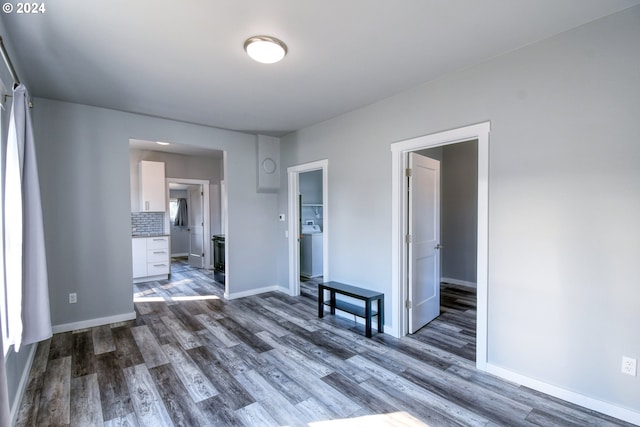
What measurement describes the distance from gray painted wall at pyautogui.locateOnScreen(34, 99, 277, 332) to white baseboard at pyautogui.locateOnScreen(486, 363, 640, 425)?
4.19 meters

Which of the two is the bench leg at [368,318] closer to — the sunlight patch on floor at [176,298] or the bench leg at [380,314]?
the bench leg at [380,314]

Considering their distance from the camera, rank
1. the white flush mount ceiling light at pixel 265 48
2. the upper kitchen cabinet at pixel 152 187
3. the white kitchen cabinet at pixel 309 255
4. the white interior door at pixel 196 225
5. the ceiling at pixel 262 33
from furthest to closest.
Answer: the white interior door at pixel 196 225 < the white kitchen cabinet at pixel 309 255 < the upper kitchen cabinet at pixel 152 187 < the white flush mount ceiling light at pixel 265 48 < the ceiling at pixel 262 33

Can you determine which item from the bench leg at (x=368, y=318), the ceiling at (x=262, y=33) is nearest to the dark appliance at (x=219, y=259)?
the ceiling at (x=262, y=33)

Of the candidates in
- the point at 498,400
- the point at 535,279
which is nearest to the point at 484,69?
the point at 535,279

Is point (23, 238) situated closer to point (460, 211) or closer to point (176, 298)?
point (176, 298)

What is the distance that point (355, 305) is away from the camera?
12.0 feet

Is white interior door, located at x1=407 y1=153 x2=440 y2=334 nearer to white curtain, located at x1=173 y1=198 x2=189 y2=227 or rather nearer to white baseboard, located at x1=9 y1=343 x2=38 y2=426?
white baseboard, located at x1=9 y1=343 x2=38 y2=426

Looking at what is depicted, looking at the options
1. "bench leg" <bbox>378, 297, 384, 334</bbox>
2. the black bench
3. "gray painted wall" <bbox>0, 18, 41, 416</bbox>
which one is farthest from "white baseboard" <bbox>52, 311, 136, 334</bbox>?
"bench leg" <bbox>378, 297, 384, 334</bbox>

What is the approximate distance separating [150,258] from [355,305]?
430 cm

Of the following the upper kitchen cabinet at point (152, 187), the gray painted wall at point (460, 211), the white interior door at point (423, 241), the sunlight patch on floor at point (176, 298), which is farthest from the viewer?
the upper kitchen cabinet at point (152, 187)

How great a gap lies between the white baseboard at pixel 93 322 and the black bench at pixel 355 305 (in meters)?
2.47

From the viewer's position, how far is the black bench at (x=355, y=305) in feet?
10.4

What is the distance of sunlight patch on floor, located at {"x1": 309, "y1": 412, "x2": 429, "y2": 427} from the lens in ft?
6.24

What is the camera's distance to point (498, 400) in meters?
2.12
